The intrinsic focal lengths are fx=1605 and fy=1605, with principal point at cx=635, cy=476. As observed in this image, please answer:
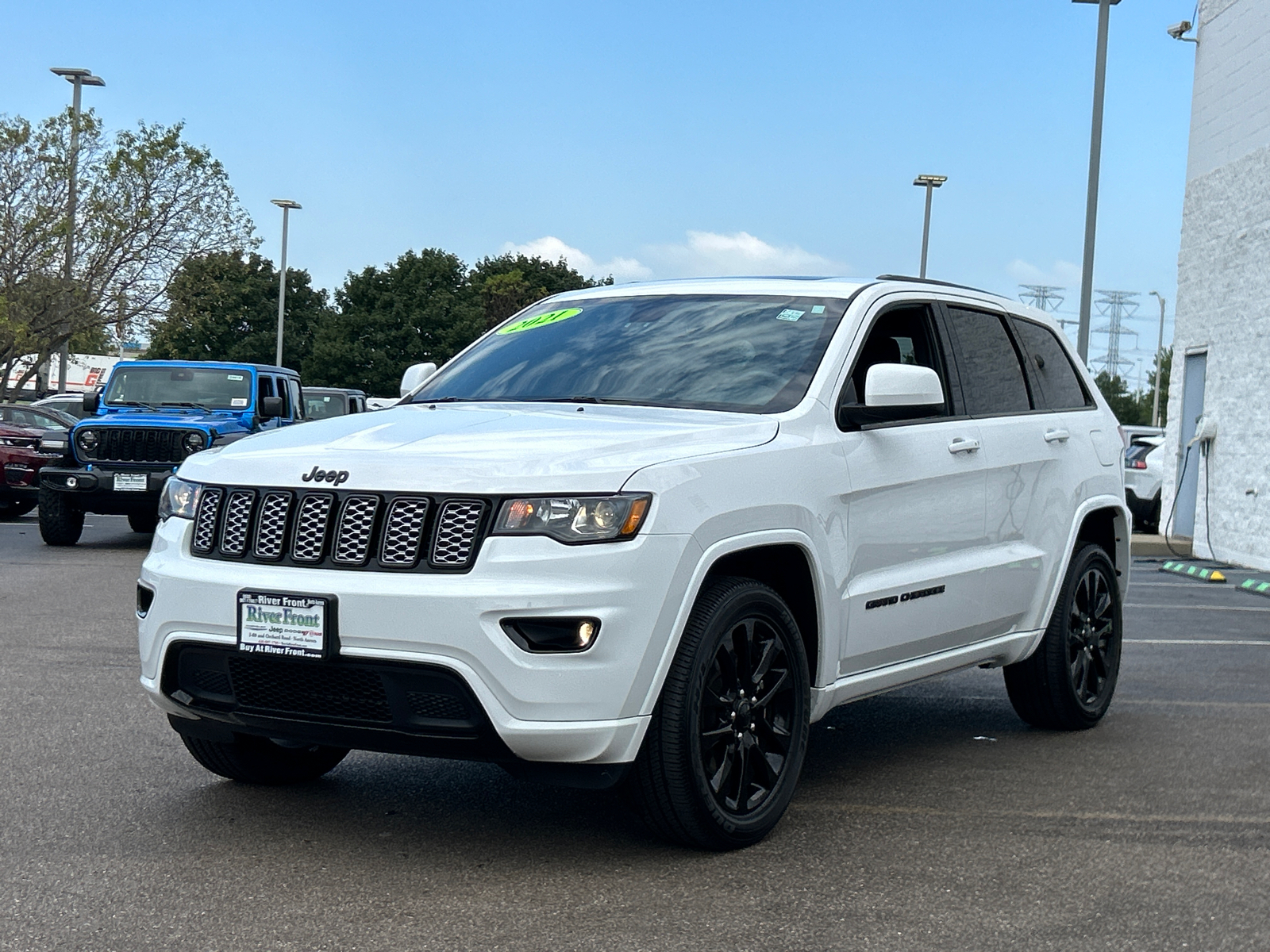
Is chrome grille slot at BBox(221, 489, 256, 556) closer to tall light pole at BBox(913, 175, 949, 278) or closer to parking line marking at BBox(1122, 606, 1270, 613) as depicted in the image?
parking line marking at BBox(1122, 606, 1270, 613)

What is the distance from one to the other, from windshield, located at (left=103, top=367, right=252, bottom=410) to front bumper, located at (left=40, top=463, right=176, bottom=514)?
1077mm

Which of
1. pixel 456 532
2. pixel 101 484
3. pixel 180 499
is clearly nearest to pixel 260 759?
pixel 180 499

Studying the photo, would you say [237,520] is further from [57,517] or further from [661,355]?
[57,517]

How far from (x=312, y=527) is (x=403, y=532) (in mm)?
303

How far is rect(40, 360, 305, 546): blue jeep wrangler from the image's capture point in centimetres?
1552

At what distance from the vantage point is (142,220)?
3084cm

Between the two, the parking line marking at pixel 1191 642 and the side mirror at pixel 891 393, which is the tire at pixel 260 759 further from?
the parking line marking at pixel 1191 642

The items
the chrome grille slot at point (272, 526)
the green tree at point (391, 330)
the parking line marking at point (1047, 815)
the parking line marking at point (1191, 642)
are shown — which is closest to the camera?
the chrome grille slot at point (272, 526)

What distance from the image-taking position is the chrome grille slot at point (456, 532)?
14.1 ft

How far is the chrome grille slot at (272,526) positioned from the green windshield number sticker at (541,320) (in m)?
1.84

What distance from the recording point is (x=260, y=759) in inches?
213

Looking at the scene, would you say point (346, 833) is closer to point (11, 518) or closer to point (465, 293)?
point (11, 518)

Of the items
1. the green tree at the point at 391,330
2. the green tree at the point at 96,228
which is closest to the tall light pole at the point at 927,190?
the green tree at the point at 96,228

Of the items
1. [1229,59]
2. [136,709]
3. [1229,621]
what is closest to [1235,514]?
[1229,59]
